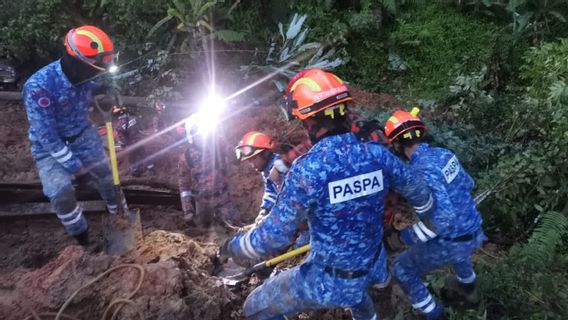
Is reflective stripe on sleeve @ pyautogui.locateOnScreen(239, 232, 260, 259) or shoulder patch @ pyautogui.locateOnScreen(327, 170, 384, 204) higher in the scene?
shoulder patch @ pyautogui.locateOnScreen(327, 170, 384, 204)

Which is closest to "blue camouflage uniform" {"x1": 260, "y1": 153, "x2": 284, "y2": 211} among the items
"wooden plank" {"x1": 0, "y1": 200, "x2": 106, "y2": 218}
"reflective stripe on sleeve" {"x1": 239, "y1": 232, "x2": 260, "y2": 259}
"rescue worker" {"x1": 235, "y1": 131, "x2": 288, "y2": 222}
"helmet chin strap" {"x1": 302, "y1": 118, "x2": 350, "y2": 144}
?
"rescue worker" {"x1": 235, "y1": 131, "x2": 288, "y2": 222}

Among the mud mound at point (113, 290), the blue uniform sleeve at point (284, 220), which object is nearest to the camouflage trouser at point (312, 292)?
the blue uniform sleeve at point (284, 220)

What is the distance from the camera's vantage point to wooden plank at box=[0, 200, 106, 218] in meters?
5.72

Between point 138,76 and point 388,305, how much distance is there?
24.2 ft

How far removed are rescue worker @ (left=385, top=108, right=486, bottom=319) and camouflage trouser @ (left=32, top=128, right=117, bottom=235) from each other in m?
3.54

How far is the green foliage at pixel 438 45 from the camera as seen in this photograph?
28.4 ft

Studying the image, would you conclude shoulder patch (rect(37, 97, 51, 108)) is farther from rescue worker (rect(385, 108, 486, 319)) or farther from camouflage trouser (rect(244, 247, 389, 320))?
rescue worker (rect(385, 108, 486, 319))

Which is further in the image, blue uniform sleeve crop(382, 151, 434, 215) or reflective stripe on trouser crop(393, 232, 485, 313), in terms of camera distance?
reflective stripe on trouser crop(393, 232, 485, 313)

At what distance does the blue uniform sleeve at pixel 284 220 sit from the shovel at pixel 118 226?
232cm

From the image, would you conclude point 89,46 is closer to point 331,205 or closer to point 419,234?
point 331,205

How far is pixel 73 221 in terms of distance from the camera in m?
5.05

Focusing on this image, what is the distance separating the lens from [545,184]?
532 cm

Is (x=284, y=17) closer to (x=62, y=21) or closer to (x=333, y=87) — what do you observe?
(x=62, y=21)

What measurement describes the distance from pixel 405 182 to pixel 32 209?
16.5 ft
